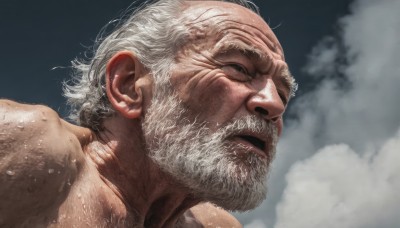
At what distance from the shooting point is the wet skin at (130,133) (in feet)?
8.04

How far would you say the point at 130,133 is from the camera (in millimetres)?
3201

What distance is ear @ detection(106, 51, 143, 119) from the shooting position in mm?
3209

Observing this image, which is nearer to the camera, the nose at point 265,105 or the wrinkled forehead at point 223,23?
the nose at point 265,105

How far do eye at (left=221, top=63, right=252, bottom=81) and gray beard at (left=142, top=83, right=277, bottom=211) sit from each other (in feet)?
1.00

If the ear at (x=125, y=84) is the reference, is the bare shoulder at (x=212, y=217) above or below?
below

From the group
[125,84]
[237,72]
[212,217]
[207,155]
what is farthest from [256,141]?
[212,217]

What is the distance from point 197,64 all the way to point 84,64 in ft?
4.04

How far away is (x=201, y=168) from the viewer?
2986 millimetres

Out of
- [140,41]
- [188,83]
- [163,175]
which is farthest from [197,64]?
[163,175]

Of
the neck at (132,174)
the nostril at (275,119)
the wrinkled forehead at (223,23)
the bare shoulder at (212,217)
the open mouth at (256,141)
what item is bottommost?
the bare shoulder at (212,217)

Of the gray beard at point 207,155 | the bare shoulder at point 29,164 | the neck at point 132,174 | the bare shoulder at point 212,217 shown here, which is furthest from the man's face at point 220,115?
the bare shoulder at point 212,217

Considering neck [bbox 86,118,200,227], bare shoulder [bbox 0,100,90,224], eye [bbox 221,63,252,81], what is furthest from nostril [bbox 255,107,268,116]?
bare shoulder [bbox 0,100,90,224]

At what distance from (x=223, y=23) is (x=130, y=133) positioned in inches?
38.5

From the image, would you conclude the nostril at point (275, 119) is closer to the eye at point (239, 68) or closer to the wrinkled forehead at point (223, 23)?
the eye at point (239, 68)
